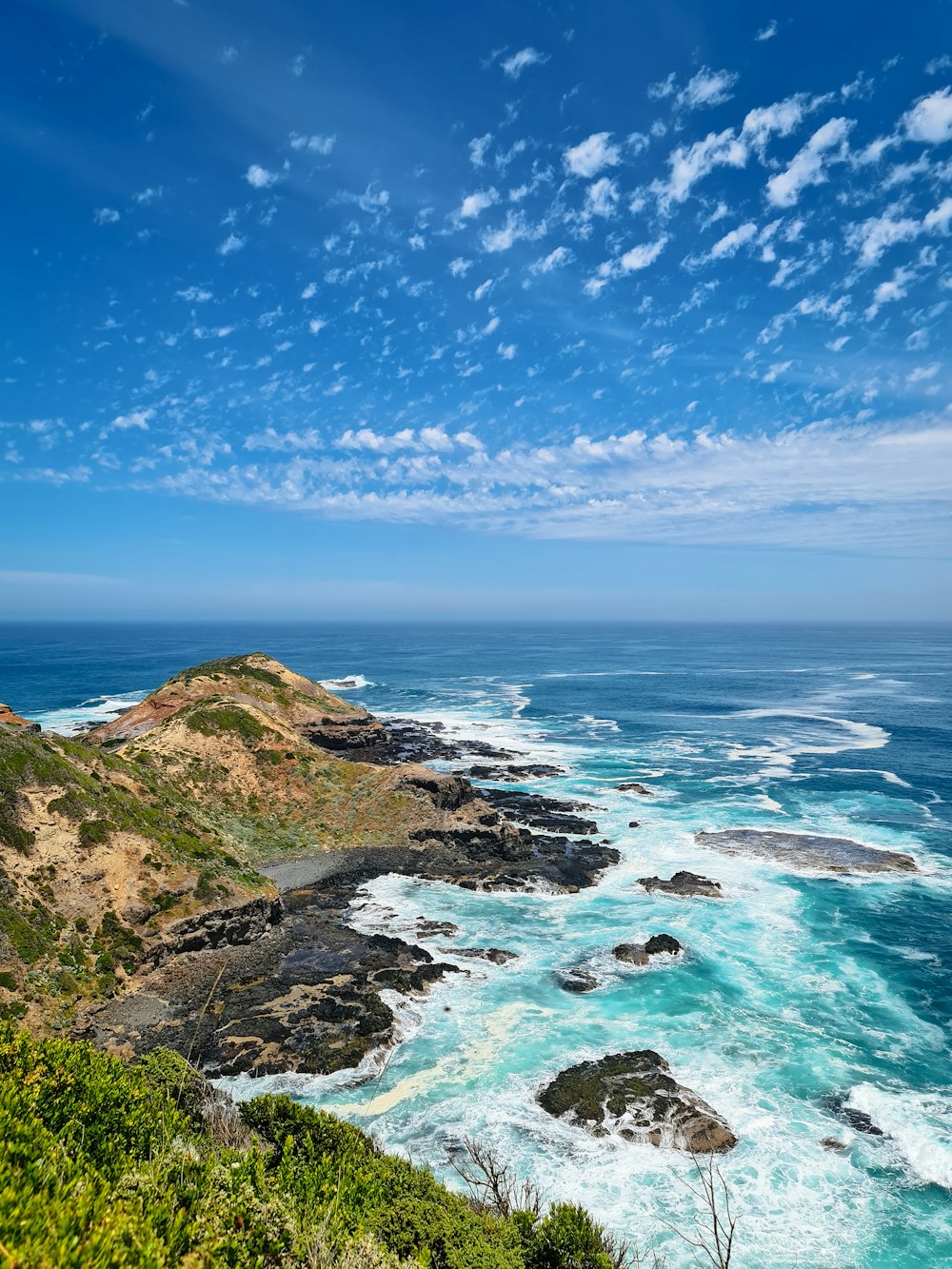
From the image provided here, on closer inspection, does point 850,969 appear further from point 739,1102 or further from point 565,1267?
point 565,1267

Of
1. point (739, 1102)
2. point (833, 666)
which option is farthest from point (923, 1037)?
point (833, 666)

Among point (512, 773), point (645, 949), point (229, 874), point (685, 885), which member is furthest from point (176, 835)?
point (512, 773)

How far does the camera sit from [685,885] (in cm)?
4684

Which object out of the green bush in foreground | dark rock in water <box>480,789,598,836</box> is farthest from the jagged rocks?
dark rock in water <box>480,789,598,836</box>

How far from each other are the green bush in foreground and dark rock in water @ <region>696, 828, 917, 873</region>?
137ft

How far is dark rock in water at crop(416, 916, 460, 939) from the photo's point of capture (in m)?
41.4

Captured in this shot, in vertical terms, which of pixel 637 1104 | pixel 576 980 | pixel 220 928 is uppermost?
pixel 220 928

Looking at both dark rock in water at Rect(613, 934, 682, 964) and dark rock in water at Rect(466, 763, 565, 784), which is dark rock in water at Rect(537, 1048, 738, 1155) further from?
dark rock in water at Rect(466, 763, 565, 784)

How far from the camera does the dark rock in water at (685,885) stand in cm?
4638

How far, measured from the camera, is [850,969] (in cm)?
Answer: 3703

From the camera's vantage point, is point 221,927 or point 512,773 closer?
point 221,927

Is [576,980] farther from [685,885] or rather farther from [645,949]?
[685,885]

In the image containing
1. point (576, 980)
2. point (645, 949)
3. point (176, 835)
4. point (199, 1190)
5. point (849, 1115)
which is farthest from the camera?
point (176, 835)

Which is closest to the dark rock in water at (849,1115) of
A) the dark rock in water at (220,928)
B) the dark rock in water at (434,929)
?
the dark rock in water at (434,929)
